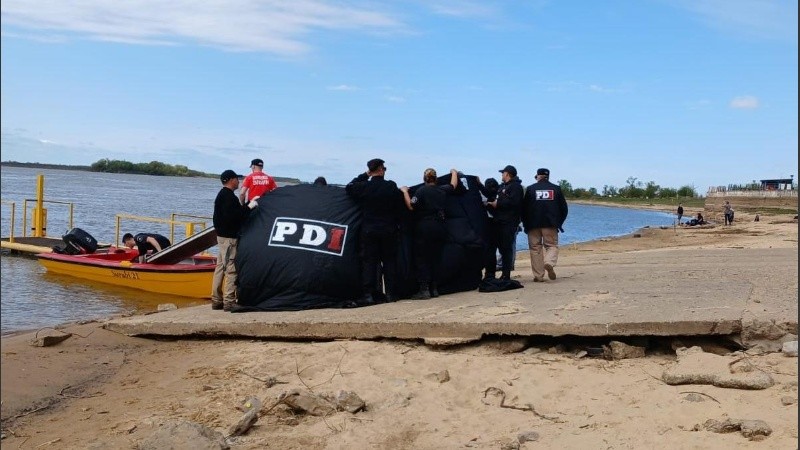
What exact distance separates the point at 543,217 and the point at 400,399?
5.01 m

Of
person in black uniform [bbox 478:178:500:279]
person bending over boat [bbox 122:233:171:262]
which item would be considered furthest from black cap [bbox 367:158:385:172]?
person bending over boat [bbox 122:233:171:262]

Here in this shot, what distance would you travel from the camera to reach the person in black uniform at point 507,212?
34.7 ft

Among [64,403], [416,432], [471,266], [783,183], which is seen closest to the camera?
[416,432]

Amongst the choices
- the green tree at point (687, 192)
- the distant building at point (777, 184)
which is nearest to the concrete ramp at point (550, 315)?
the distant building at point (777, 184)

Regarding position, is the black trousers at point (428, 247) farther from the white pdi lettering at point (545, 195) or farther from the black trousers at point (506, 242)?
the white pdi lettering at point (545, 195)

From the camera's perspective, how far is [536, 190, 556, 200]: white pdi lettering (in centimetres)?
1083

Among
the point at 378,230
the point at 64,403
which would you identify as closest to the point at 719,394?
the point at 378,230

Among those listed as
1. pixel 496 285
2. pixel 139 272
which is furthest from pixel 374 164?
pixel 139 272

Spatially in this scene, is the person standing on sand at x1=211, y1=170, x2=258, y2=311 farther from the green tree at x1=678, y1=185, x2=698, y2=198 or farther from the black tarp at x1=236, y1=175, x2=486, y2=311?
the green tree at x1=678, y1=185, x2=698, y2=198

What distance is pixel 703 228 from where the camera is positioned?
1654 inches

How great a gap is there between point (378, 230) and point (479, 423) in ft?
12.2

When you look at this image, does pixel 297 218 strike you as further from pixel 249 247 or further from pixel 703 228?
pixel 703 228

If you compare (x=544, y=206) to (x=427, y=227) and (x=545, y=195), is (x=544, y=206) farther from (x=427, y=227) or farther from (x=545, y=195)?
(x=427, y=227)

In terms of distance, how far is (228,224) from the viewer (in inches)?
377
